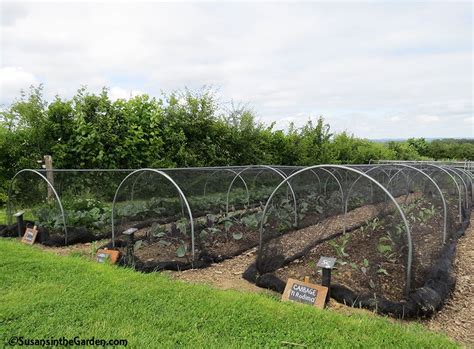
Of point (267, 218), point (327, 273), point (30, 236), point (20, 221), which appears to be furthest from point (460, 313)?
point (20, 221)

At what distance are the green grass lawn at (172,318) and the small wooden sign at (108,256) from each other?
2.25 feet

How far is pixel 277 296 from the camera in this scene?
375 centimetres

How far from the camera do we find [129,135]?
28.5ft

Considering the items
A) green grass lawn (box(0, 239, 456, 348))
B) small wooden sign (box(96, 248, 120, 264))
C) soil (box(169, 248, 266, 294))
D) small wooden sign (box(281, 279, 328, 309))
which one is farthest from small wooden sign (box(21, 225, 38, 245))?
small wooden sign (box(281, 279, 328, 309))

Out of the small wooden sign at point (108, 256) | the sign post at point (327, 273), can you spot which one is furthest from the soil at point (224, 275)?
the small wooden sign at point (108, 256)

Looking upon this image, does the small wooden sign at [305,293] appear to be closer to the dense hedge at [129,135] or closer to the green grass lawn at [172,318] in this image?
the green grass lawn at [172,318]

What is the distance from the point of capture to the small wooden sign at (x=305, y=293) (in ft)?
11.4

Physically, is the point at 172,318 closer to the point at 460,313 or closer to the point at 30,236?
the point at 460,313

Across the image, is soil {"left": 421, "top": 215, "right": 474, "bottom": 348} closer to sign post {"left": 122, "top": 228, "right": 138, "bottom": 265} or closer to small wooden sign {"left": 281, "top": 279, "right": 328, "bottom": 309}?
small wooden sign {"left": 281, "top": 279, "right": 328, "bottom": 309}

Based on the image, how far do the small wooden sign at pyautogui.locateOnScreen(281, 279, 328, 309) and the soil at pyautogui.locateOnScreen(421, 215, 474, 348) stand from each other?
912mm

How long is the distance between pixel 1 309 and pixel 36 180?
3644 millimetres

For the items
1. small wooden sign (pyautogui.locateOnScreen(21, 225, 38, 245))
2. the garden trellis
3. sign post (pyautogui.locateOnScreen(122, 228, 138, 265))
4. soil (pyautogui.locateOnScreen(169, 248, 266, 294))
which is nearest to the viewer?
the garden trellis

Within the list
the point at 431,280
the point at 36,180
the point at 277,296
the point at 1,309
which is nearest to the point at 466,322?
the point at 431,280

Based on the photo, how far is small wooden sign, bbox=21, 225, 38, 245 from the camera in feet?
18.9
